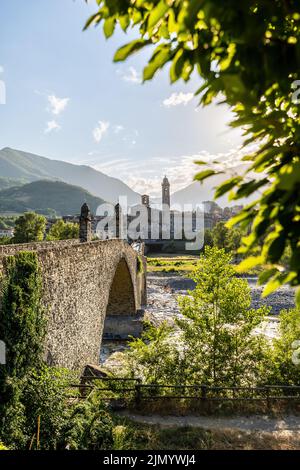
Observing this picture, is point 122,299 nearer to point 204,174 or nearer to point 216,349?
point 216,349

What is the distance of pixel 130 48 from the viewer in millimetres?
1846

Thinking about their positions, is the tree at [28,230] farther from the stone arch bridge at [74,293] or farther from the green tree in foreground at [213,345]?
the green tree in foreground at [213,345]

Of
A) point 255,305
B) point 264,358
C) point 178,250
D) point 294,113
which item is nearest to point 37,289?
point 294,113

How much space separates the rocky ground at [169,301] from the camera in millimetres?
26516

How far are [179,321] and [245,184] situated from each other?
11.9 m

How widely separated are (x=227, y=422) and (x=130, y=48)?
37.7 ft

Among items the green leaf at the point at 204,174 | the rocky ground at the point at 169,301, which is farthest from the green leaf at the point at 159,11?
the rocky ground at the point at 169,301

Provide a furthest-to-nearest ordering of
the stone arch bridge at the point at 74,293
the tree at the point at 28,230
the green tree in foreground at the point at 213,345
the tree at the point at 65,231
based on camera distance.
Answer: the tree at the point at 65,231 → the tree at the point at 28,230 → the green tree in foreground at the point at 213,345 → the stone arch bridge at the point at 74,293

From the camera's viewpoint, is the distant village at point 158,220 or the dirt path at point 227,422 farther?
the distant village at point 158,220

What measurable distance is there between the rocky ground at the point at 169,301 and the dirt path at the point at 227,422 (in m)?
10.4

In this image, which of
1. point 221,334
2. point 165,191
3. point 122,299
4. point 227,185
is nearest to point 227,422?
point 221,334

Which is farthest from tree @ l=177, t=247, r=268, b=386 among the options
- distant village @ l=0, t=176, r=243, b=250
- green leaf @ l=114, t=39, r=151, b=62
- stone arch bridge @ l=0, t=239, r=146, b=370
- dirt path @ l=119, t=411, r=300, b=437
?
distant village @ l=0, t=176, r=243, b=250
